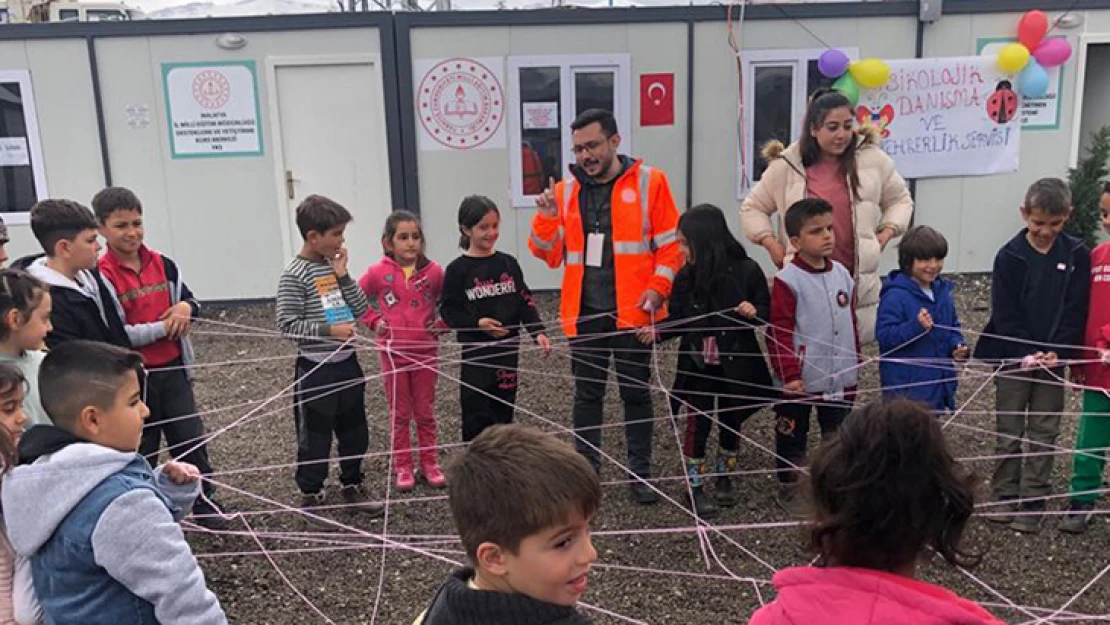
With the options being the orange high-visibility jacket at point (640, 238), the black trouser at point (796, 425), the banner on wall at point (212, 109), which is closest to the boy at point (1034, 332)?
the black trouser at point (796, 425)

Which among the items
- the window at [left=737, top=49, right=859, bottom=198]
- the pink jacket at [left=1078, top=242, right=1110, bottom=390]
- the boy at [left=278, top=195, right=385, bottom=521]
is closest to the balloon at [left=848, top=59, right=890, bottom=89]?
the window at [left=737, top=49, right=859, bottom=198]

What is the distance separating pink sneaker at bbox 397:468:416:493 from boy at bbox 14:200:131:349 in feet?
4.87

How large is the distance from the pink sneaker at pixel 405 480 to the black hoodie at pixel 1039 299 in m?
2.65

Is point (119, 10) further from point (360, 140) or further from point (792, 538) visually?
point (792, 538)

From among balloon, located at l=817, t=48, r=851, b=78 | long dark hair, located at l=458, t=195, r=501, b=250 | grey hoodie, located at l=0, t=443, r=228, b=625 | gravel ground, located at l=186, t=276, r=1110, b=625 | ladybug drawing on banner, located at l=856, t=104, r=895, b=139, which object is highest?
balloon, located at l=817, t=48, r=851, b=78

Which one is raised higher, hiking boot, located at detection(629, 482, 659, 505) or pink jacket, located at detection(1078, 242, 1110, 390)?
pink jacket, located at detection(1078, 242, 1110, 390)

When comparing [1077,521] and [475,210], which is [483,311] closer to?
[475,210]

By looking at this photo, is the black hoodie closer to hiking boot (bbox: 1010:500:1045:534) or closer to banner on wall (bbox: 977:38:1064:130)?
hiking boot (bbox: 1010:500:1045:534)

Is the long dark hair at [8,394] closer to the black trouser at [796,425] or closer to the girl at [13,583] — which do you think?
the girl at [13,583]

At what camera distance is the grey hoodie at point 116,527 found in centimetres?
175

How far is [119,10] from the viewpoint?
43.6 feet

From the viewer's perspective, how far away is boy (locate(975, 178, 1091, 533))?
11.2 ft

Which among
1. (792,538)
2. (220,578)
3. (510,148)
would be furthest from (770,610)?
(510,148)

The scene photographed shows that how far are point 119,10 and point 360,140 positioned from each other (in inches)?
319
